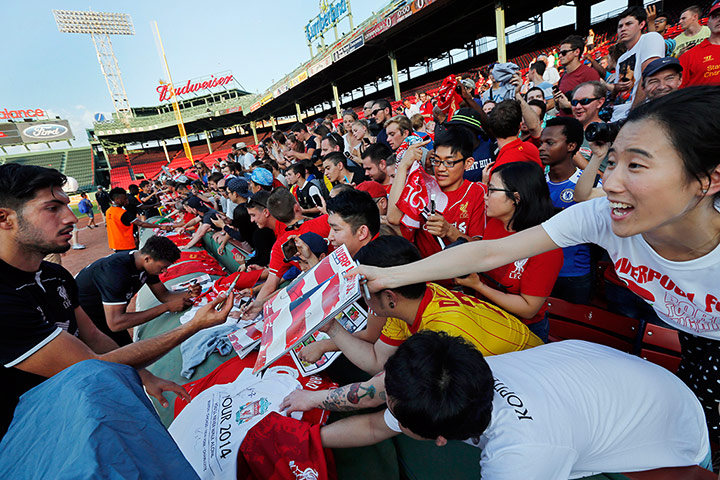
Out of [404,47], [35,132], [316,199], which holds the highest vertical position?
[35,132]

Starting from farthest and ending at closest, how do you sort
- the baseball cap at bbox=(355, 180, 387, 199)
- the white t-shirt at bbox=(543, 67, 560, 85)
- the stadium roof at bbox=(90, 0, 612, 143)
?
1. the stadium roof at bbox=(90, 0, 612, 143)
2. the white t-shirt at bbox=(543, 67, 560, 85)
3. the baseball cap at bbox=(355, 180, 387, 199)

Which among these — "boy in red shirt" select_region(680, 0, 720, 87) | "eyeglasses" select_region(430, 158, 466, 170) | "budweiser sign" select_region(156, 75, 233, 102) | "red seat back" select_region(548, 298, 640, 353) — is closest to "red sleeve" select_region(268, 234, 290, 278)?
"eyeglasses" select_region(430, 158, 466, 170)

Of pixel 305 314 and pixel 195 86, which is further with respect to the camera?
pixel 195 86

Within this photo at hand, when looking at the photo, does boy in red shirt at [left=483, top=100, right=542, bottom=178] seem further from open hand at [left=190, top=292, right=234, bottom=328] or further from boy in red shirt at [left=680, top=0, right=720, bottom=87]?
open hand at [left=190, top=292, right=234, bottom=328]

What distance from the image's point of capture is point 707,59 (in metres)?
3.21

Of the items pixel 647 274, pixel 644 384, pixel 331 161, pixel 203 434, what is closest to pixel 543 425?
pixel 644 384

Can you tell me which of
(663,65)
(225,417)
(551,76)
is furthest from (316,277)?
(551,76)

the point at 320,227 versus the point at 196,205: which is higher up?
the point at 196,205

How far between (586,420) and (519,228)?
118cm

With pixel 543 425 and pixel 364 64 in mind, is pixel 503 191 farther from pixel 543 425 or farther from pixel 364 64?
pixel 364 64

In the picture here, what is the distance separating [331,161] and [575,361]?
11.7 feet

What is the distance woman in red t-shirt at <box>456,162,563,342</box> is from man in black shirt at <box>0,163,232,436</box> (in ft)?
5.12

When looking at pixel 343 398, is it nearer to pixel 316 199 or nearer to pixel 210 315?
pixel 210 315

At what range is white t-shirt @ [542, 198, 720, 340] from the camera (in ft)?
3.50
